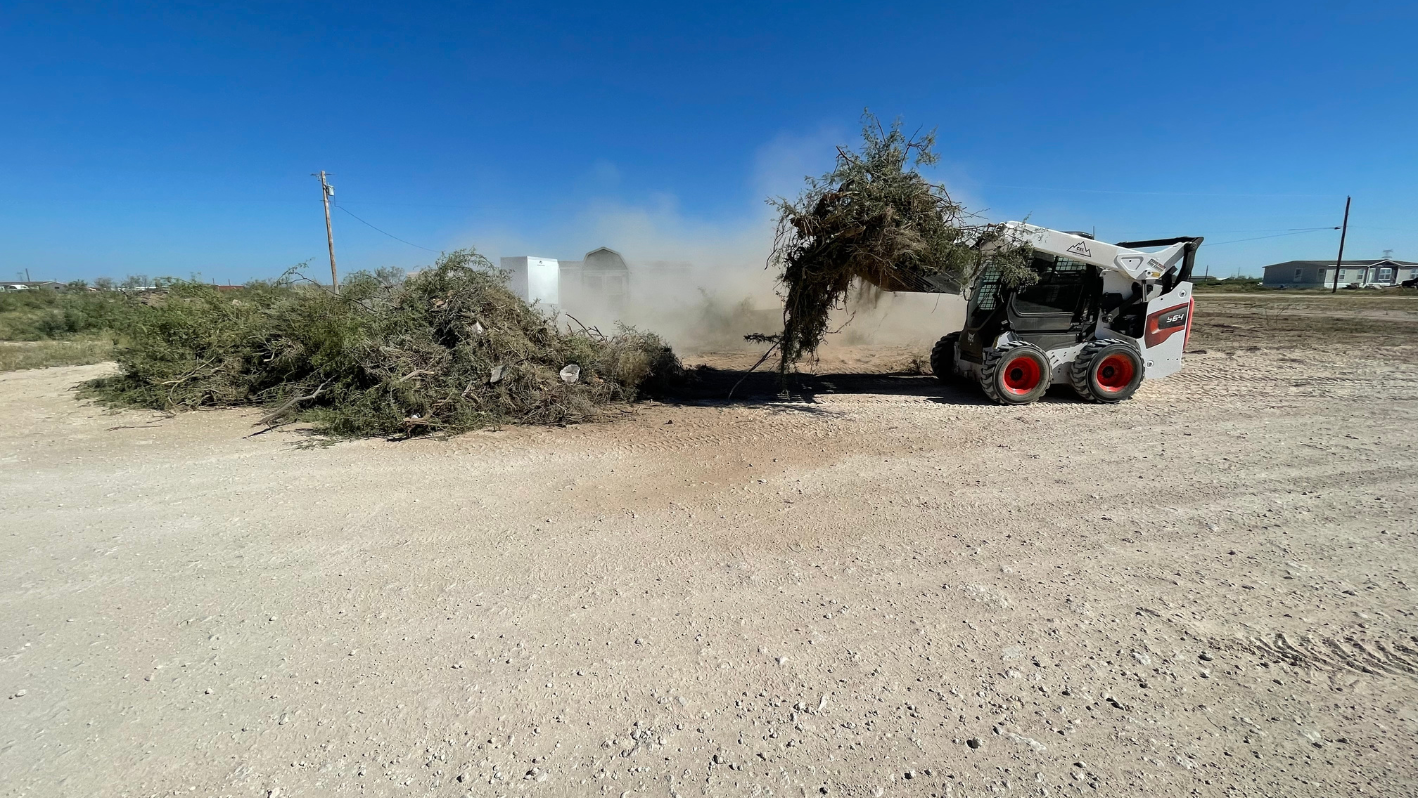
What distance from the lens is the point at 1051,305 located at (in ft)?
31.5

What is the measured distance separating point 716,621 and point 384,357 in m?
6.44

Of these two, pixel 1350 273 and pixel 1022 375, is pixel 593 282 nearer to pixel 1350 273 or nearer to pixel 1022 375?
pixel 1022 375

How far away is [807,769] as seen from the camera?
2.48m

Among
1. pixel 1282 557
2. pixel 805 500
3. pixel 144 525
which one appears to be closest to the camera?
pixel 1282 557

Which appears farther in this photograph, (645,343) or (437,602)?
(645,343)

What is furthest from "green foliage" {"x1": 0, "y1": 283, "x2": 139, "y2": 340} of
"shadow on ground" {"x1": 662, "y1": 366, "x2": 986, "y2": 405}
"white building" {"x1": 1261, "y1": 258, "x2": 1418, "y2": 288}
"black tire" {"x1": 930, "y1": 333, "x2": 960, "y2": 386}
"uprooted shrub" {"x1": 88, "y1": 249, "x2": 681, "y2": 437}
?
"white building" {"x1": 1261, "y1": 258, "x2": 1418, "y2": 288}

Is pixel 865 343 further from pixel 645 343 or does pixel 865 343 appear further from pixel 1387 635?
pixel 1387 635

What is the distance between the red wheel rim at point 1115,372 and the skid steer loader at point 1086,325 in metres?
0.01

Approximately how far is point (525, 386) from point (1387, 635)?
817 cm

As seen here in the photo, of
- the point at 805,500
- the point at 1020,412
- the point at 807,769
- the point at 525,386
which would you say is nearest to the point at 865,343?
the point at 1020,412

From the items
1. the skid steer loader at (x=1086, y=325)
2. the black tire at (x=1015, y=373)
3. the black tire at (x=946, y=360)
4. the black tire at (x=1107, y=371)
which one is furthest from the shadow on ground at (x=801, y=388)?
the black tire at (x=1107, y=371)

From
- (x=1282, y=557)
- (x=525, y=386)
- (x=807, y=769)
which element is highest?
(x=525, y=386)

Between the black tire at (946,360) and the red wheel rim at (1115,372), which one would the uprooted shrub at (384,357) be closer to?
the black tire at (946,360)

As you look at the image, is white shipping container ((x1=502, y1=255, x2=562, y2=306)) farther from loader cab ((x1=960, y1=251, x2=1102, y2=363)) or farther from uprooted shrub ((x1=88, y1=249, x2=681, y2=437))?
loader cab ((x1=960, y1=251, x2=1102, y2=363))
